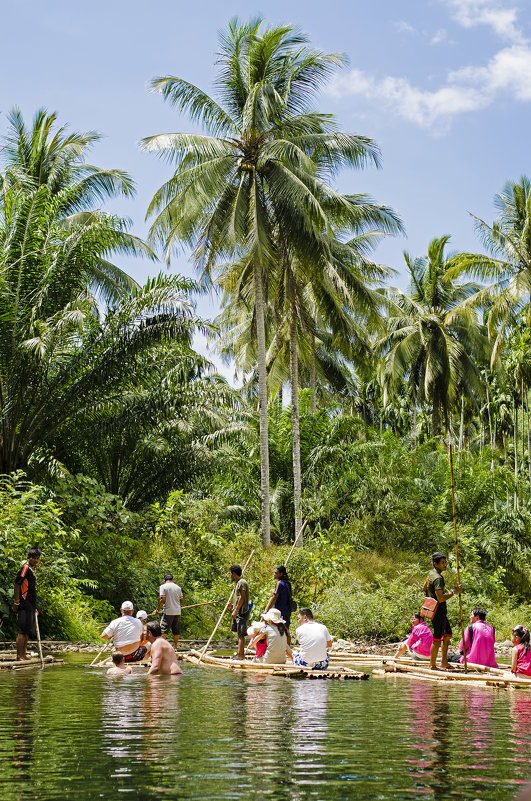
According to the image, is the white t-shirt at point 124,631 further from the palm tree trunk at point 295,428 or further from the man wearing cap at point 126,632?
the palm tree trunk at point 295,428

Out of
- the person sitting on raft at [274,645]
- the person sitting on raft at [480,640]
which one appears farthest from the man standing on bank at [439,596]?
the person sitting on raft at [274,645]

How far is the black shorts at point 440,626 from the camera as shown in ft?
41.8

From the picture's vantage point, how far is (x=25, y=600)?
44.6ft

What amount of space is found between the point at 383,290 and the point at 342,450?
14.9 metres

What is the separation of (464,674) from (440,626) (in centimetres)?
89

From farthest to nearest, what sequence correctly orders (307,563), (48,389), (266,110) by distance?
(266,110) < (307,563) < (48,389)

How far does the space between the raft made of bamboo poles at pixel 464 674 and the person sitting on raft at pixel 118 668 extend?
3.79 metres

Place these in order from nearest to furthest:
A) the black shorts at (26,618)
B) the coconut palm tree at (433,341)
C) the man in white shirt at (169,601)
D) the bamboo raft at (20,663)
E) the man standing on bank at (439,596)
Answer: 1. the man standing on bank at (439,596)
2. the bamboo raft at (20,663)
3. the black shorts at (26,618)
4. the man in white shirt at (169,601)
5. the coconut palm tree at (433,341)

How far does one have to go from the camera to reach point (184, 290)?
832 inches

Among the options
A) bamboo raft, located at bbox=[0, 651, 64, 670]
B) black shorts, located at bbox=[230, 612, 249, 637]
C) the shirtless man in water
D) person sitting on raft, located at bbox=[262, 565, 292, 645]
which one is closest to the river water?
the shirtless man in water

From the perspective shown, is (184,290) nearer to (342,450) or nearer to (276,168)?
(276,168)

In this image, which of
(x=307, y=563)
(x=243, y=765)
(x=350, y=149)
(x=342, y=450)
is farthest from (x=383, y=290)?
(x=243, y=765)

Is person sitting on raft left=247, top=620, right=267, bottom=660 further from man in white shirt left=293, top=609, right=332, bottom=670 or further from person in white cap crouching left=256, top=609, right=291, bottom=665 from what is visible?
man in white shirt left=293, top=609, right=332, bottom=670

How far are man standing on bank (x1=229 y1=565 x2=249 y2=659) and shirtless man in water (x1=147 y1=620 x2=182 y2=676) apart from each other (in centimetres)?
256
